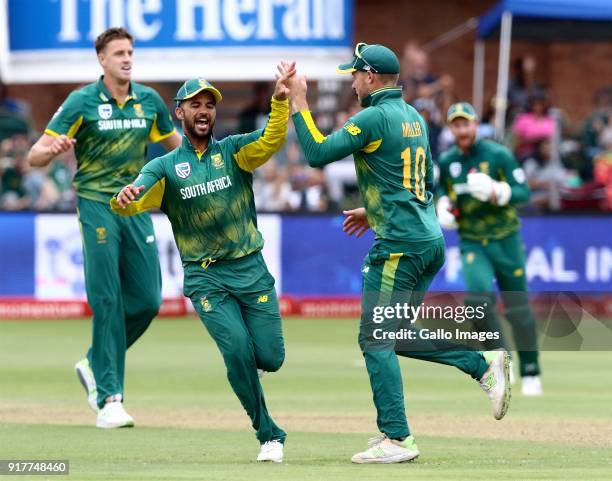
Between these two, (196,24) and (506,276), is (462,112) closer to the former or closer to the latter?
(506,276)

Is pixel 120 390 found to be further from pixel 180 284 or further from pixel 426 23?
pixel 426 23

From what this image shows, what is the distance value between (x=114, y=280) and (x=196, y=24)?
13.5 meters

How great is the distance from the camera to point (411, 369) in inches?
635

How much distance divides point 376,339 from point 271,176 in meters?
13.5

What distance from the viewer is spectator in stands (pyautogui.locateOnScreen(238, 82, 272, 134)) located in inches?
929

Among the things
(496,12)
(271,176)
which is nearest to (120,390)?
(271,176)

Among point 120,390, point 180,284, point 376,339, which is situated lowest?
point 180,284

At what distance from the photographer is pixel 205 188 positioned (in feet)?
31.9

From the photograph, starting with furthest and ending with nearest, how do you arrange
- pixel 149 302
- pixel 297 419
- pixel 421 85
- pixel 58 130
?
pixel 421 85 < pixel 297 419 < pixel 149 302 < pixel 58 130

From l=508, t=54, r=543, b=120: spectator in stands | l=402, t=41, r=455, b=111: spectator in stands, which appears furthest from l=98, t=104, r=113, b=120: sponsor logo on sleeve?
l=508, t=54, r=543, b=120: spectator in stands

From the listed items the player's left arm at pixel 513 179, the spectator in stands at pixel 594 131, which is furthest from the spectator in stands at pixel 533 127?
the player's left arm at pixel 513 179

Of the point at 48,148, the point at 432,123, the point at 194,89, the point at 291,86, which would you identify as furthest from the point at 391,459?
the point at 432,123

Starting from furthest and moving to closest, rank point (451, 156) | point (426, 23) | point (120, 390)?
1. point (426, 23)
2. point (451, 156)
3. point (120, 390)

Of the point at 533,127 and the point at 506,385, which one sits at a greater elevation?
the point at 506,385
